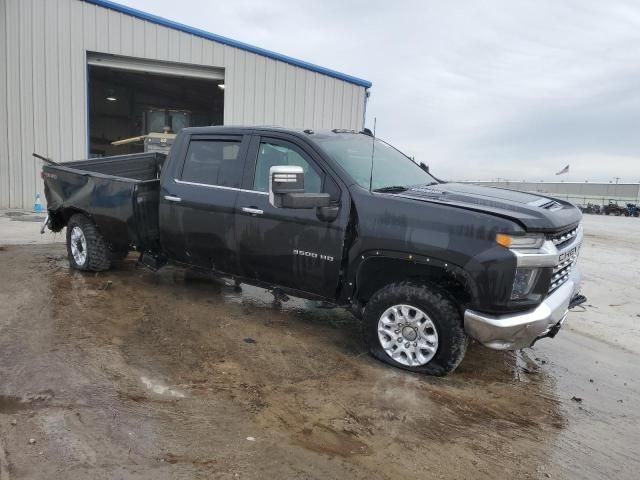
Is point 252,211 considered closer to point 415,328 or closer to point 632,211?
point 415,328

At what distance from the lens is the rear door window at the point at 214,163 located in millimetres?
4918

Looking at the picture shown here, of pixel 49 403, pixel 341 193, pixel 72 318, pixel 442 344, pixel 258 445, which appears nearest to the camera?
pixel 258 445

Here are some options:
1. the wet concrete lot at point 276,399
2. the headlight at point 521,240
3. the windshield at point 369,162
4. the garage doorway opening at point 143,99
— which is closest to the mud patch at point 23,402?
the wet concrete lot at point 276,399

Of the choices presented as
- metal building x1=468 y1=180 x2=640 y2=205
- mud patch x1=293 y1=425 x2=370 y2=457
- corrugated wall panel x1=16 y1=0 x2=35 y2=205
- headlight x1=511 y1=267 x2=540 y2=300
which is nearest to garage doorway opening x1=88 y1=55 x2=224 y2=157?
corrugated wall panel x1=16 y1=0 x2=35 y2=205

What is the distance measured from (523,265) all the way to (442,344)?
848 mm

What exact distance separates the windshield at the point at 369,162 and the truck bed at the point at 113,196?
7.50ft

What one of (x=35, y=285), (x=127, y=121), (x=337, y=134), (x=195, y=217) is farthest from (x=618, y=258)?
(x=127, y=121)

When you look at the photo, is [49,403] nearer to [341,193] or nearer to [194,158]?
[341,193]

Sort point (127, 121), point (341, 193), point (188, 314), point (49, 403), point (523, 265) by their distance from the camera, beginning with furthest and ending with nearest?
point (127, 121)
point (188, 314)
point (341, 193)
point (523, 265)
point (49, 403)

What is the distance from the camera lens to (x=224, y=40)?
14.6 meters

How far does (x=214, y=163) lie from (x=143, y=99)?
22.4 m

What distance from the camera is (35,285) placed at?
5.94 metres

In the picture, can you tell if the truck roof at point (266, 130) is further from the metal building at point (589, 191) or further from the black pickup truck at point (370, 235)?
the metal building at point (589, 191)

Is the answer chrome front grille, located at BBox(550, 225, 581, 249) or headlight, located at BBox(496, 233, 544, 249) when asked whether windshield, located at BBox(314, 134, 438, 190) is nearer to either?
headlight, located at BBox(496, 233, 544, 249)
